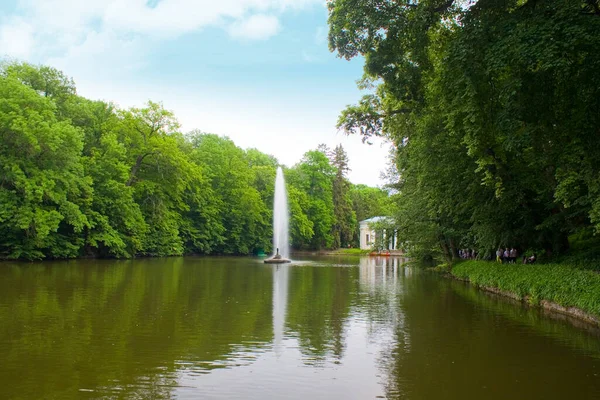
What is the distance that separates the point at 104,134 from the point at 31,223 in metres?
11.8

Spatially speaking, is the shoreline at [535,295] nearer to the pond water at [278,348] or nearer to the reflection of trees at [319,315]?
the pond water at [278,348]

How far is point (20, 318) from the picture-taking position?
1163 cm

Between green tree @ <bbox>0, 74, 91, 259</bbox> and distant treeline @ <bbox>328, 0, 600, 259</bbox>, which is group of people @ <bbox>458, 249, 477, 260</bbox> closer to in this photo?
distant treeline @ <bbox>328, 0, 600, 259</bbox>

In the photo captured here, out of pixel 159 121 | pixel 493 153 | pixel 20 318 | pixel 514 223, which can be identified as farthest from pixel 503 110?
pixel 159 121

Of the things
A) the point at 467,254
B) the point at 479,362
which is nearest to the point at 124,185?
the point at 467,254

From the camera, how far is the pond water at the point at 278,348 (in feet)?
23.9

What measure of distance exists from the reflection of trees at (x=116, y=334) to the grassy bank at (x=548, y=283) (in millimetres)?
8523

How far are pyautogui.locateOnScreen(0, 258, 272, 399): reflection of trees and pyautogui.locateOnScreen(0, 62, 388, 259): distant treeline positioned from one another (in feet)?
50.8

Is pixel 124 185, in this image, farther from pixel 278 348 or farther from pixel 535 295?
pixel 278 348

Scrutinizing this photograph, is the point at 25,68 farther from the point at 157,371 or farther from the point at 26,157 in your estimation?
the point at 157,371

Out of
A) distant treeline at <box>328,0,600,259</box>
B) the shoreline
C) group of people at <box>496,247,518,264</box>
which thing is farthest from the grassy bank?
distant treeline at <box>328,0,600,259</box>

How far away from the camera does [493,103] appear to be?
1494 centimetres

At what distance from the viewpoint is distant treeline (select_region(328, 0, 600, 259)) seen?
485 inches

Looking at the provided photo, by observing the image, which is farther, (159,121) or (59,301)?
(159,121)
